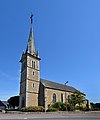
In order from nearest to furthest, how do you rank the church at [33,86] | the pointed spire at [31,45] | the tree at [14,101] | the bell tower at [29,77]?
the bell tower at [29,77] < the church at [33,86] < the pointed spire at [31,45] < the tree at [14,101]

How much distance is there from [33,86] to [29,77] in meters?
2.59

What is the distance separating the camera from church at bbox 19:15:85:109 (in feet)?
149

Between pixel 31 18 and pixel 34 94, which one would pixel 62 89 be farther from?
pixel 31 18

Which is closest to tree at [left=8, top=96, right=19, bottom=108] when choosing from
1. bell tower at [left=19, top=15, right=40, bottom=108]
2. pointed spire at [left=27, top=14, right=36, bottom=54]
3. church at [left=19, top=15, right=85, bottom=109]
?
church at [left=19, top=15, right=85, bottom=109]

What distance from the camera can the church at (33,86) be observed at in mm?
45531

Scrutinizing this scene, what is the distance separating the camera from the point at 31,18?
58.9 metres

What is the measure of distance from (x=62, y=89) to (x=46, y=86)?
348 inches

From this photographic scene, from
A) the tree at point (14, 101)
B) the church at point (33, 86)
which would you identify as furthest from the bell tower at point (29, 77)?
the tree at point (14, 101)

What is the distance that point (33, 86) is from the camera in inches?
1853

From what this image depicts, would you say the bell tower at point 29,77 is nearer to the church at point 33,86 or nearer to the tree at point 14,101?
the church at point 33,86

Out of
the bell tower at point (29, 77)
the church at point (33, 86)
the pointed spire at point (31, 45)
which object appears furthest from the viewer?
the pointed spire at point (31, 45)

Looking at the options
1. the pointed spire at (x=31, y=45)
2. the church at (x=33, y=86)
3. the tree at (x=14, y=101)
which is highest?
the pointed spire at (x=31, y=45)

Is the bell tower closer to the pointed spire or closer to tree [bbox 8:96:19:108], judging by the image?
the pointed spire

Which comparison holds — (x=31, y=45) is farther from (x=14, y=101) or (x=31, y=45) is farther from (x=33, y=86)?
(x=14, y=101)
